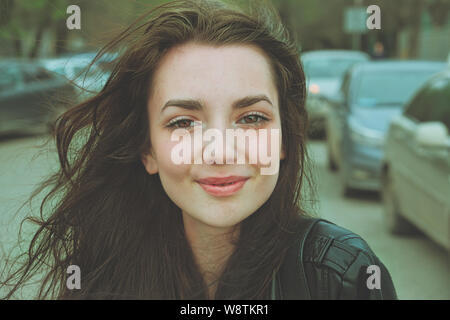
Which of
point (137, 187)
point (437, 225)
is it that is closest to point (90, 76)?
point (137, 187)

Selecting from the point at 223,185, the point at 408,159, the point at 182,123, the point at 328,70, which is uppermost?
the point at 328,70

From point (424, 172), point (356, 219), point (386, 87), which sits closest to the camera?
point (424, 172)

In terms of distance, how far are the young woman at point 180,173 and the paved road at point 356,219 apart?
18cm

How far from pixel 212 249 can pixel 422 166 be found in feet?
13.2

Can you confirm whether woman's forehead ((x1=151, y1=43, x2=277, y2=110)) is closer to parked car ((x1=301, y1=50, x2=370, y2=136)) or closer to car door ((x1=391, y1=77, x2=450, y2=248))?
car door ((x1=391, y1=77, x2=450, y2=248))

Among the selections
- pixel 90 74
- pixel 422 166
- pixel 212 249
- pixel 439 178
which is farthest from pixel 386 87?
pixel 212 249

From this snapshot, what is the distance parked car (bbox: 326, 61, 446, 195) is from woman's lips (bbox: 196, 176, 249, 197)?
5.84 meters

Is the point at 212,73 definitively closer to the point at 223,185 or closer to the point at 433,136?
the point at 223,185

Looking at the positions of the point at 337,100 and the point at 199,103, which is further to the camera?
the point at 337,100

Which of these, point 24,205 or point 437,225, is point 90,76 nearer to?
point 24,205

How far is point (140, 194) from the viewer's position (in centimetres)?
183

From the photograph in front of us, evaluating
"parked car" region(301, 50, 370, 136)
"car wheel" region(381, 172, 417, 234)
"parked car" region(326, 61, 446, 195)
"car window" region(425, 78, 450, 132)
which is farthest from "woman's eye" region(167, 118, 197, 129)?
"parked car" region(301, 50, 370, 136)

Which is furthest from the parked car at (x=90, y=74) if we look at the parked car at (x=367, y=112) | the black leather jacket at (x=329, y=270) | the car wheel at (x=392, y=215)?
the parked car at (x=367, y=112)

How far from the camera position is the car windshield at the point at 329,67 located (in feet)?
46.6
